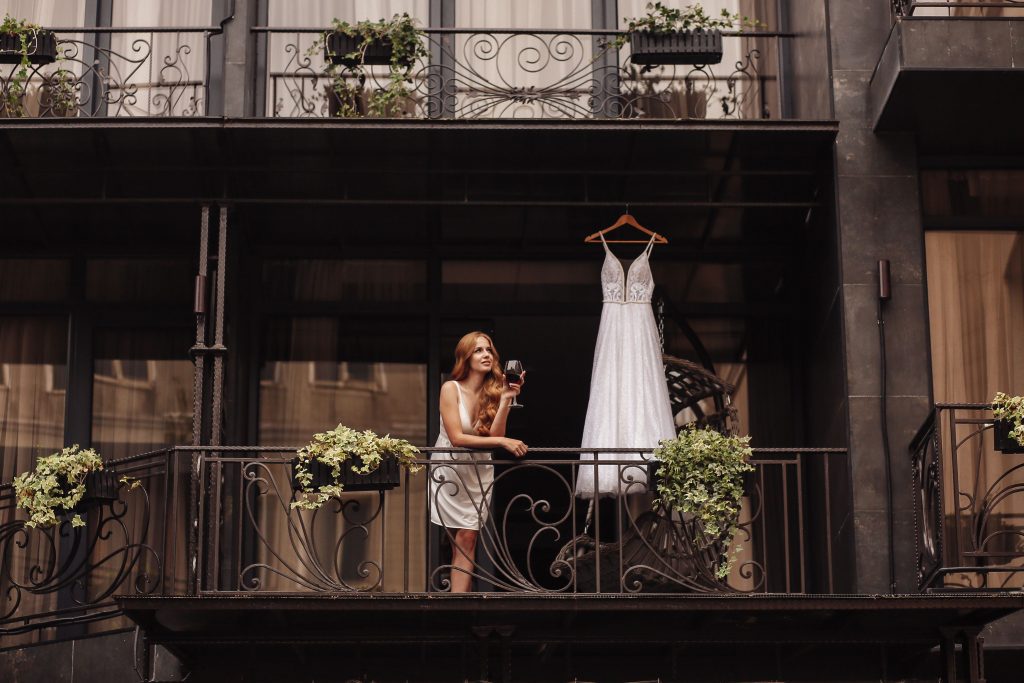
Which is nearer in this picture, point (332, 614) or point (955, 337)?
point (332, 614)

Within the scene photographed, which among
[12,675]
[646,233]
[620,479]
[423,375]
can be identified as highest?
[646,233]

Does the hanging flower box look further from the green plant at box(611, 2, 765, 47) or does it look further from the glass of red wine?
the green plant at box(611, 2, 765, 47)

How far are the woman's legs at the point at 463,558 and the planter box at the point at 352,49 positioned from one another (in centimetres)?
370

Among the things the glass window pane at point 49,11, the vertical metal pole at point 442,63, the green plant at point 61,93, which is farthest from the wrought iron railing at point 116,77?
the vertical metal pole at point 442,63

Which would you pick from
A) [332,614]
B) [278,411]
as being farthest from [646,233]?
[332,614]

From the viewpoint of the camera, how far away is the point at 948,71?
12992 mm

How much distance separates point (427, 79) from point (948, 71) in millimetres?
4083

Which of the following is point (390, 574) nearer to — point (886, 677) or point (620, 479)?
point (620, 479)

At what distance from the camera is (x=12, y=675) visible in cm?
1372

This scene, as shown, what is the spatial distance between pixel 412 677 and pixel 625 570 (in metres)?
1.65

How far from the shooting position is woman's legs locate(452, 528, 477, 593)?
41.8ft

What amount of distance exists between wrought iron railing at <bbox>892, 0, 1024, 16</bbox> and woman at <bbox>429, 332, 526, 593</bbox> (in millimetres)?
3776

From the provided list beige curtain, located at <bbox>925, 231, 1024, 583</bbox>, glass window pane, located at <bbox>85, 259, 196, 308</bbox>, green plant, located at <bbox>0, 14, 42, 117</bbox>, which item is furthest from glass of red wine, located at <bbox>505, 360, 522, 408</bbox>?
green plant, located at <bbox>0, 14, 42, 117</bbox>

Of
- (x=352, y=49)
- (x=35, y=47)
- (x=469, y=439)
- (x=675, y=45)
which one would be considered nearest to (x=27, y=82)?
(x=35, y=47)
